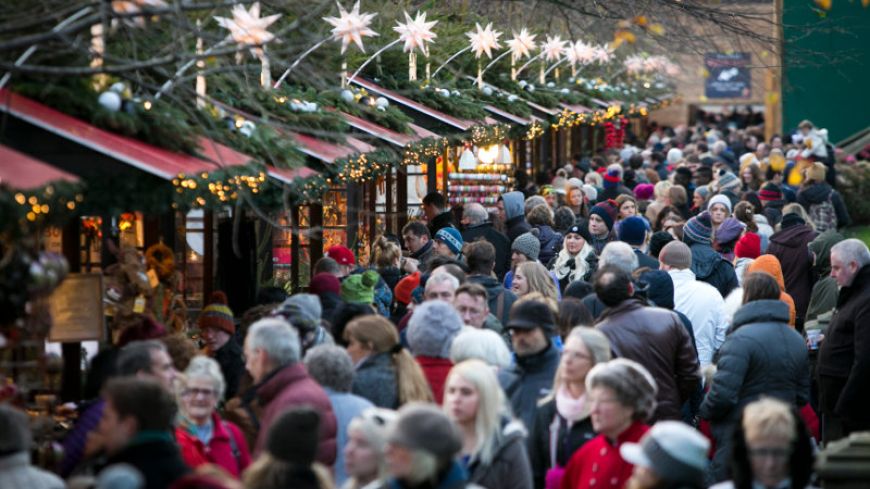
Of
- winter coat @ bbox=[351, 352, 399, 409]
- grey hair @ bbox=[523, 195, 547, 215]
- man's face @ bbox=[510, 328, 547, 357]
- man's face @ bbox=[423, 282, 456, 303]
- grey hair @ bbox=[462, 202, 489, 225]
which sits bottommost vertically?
winter coat @ bbox=[351, 352, 399, 409]

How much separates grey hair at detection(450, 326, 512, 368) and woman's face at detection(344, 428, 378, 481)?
193 cm

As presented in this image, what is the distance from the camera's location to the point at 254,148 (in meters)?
10.9

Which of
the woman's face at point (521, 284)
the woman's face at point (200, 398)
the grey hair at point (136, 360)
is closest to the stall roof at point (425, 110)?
the woman's face at point (521, 284)

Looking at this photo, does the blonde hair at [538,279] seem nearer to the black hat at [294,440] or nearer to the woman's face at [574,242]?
the woman's face at [574,242]

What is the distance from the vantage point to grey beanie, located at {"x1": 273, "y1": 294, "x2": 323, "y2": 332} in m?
9.70

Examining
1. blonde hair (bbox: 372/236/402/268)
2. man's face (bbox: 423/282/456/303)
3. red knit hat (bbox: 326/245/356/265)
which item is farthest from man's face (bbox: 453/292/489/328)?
blonde hair (bbox: 372/236/402/268)

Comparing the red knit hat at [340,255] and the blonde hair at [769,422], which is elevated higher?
the red knit hat at [340,255]

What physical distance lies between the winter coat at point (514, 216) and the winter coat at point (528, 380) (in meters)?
8.74

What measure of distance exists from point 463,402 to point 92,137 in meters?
3.00

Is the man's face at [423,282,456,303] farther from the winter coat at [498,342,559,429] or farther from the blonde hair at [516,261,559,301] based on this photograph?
the winter coat at [498,342,559,429]

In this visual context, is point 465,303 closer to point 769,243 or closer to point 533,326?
point 533,326

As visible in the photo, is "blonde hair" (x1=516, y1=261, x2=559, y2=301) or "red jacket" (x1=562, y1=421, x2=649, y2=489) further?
"blonde hair" (x1=516, y1=261, x2=559, y2=301)

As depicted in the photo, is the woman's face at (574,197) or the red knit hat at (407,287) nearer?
the red knit hat at (407,287)

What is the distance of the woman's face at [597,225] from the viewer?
15922mm
